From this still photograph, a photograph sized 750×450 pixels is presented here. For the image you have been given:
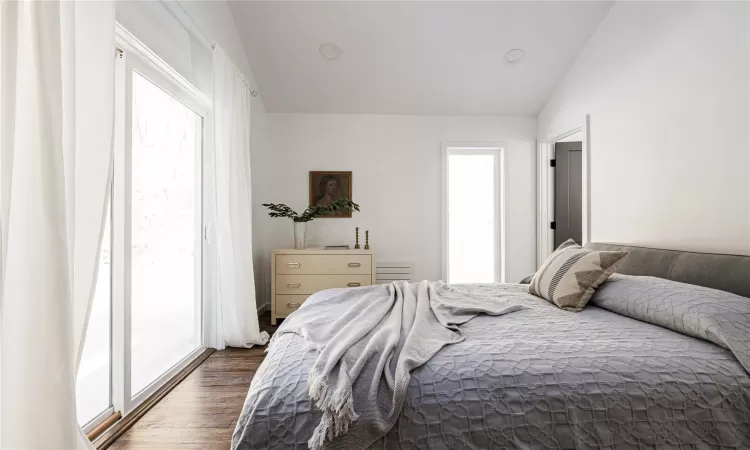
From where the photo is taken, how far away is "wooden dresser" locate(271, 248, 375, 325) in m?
3.35

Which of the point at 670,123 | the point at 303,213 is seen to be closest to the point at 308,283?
the point at 303,213

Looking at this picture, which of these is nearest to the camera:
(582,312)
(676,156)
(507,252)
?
(582,312)

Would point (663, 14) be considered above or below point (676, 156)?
above

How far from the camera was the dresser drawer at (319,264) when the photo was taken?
11.1 ft

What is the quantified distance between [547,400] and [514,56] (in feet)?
10.4

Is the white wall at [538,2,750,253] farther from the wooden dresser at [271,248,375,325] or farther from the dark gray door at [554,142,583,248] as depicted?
the wooden dresser at [271,248,375,325]

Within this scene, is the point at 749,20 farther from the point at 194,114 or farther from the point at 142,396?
the point at 142,396

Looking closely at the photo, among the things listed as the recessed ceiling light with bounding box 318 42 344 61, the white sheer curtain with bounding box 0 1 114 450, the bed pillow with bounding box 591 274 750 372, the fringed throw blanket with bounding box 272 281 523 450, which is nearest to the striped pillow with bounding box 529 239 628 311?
the bed pillow with bounding box 591 274 750 372

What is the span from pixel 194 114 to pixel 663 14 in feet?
10.9

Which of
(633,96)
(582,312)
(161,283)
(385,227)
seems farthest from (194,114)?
(633,96)

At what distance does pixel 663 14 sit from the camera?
7.48ft

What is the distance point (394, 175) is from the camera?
154 inches

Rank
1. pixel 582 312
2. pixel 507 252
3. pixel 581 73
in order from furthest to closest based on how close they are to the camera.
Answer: pixel 507 252 → pixel 581 73 → pixel 582 312

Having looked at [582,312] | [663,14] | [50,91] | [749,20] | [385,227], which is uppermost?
[663,14]
